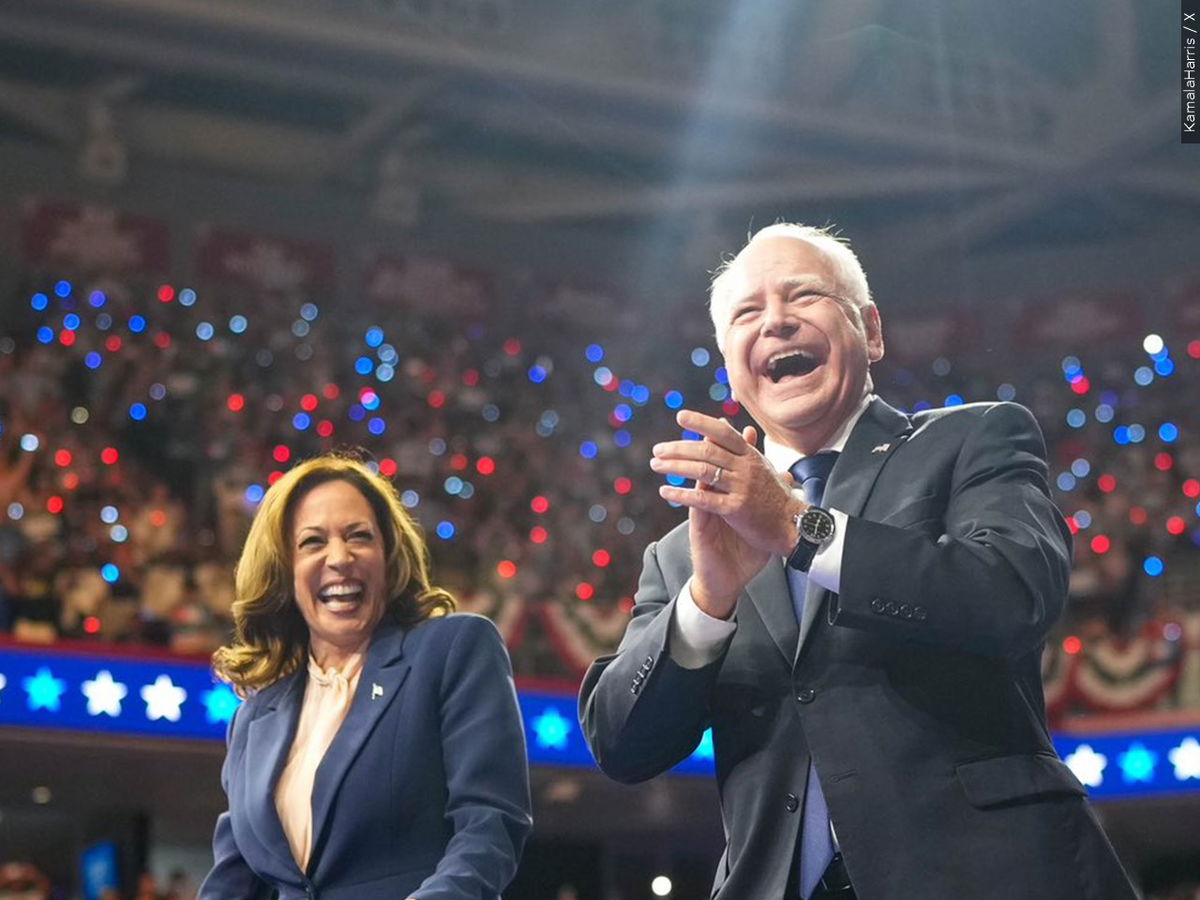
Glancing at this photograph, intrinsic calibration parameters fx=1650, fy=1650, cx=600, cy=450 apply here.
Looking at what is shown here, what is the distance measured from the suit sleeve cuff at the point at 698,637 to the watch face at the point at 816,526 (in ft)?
0.50

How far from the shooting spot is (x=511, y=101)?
13656 millimetres

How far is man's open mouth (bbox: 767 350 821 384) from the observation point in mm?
1921

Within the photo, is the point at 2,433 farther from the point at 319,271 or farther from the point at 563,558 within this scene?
the point at 319,271

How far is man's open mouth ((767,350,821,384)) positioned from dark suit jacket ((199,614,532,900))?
729mm

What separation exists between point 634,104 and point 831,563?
12.4 metres

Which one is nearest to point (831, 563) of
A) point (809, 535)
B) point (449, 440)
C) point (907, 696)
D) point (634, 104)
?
point (809, 535)

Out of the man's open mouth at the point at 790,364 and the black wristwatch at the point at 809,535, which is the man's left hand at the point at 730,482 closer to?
the black wristwatch at the point at 809,535

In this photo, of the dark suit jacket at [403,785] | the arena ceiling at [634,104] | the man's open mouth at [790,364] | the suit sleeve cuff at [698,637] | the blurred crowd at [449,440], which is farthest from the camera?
the arena ceiling at [634,104]

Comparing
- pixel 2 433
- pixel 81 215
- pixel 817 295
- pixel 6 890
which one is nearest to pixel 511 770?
pixel 817 295

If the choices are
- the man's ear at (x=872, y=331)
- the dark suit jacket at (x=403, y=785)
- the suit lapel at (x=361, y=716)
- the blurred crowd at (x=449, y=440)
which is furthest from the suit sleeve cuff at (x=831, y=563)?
the blurred crowd at (x=449, y=440)

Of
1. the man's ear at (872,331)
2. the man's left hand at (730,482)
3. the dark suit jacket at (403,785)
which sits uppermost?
the man's ear at (872,331)

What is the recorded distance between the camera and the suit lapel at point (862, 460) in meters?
1.83

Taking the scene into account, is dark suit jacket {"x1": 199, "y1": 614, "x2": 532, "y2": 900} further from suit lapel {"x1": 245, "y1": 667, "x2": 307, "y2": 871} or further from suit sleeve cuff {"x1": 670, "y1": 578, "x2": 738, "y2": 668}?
suit sleeve cuff {"x1": 670, "y1": 578, "x2": 738, "y2": 668}

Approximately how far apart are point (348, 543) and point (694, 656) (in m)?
0.84
